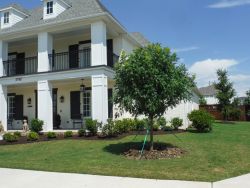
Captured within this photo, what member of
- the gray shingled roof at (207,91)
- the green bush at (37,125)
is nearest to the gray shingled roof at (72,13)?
the green bush at (37,125)

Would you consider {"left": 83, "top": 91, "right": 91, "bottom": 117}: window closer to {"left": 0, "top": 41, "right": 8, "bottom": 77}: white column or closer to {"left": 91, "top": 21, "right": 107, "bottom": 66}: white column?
{"left": 91, "top": 21, "right": 107, "bottom": 66}: white column

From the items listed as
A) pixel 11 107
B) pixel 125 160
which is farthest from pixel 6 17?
pixel 125 160

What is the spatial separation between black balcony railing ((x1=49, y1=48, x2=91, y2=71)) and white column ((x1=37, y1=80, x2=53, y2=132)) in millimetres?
1220

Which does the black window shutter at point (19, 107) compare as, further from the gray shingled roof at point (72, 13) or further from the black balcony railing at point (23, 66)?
the gray shingled roof at point (72, 13)

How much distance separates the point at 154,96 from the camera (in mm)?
9742

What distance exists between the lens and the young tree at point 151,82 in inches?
384

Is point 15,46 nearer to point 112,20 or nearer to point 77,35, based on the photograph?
point 77,35

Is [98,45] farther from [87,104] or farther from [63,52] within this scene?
[87,104]

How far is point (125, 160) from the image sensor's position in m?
9.19

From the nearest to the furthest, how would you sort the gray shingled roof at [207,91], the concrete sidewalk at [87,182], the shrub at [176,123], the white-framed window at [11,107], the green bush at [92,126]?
the concrete sidewalk at [87,182] < the green bush at [92,126] < the shrub at [176,123] < the white-framed window at [11,107] < the gray shingled roof at [207,91]

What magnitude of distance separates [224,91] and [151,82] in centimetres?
2264

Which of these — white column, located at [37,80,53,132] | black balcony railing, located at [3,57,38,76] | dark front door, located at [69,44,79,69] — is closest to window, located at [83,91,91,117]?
dark front door, located at [69,44,79,69]

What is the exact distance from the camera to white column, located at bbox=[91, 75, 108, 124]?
15680mm

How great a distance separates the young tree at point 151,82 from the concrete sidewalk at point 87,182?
352 cm
